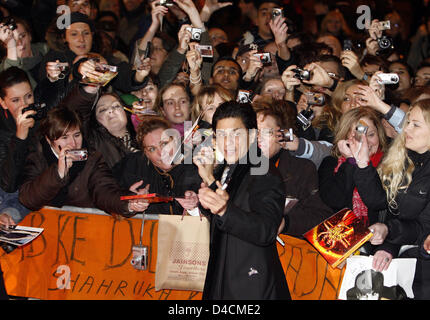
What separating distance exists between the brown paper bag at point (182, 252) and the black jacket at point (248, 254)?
0.81 m

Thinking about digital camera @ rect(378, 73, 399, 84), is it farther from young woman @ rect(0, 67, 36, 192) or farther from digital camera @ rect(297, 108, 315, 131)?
young woman @ rect(0, 67, 36, 192)

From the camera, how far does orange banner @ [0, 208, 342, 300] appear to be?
5.44 meters

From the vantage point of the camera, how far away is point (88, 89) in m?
6.15

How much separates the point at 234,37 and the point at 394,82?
6.30 meters

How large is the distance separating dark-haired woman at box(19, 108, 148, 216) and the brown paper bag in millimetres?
295

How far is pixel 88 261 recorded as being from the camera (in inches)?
221

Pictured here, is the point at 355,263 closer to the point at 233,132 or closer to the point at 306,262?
the point at 306,262

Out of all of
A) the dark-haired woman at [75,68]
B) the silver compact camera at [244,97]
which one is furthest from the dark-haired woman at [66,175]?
the silver compact camera at [244,97]

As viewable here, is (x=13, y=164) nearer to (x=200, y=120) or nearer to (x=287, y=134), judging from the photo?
(x=200, y=120)

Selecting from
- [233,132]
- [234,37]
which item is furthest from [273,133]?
[234,37]

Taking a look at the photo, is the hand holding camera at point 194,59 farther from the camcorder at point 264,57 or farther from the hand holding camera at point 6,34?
the hand holding camera at point 6,34

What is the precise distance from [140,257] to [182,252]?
1.26 feet

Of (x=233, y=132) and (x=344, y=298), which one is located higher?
(x=233, y=132)
